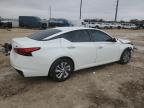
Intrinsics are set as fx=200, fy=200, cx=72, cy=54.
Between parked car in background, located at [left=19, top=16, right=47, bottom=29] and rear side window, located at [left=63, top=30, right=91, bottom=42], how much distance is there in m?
29.3

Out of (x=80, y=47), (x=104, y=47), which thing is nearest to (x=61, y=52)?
(x=80, y=47)

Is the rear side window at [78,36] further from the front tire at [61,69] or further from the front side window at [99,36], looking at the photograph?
the front tire at [61,69]

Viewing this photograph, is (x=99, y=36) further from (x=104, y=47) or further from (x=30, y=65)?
(x=30, y=65)

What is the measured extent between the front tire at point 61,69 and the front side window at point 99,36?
1322 mm

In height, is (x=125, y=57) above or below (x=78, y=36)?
below

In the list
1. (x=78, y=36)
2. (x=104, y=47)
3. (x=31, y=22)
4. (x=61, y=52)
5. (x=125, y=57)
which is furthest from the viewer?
(x=31, y=22)

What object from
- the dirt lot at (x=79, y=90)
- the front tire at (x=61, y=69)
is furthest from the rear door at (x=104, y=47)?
the front tire at (x=61, y=69)

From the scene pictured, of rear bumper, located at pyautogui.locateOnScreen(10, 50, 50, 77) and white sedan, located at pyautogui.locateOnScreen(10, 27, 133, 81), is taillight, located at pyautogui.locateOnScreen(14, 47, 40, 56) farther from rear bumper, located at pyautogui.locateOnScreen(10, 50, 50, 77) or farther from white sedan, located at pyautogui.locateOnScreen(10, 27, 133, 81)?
rear bumper, located at pyautogui.locateOnScreen(10, 50, 50, 77)

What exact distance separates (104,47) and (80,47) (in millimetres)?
1116

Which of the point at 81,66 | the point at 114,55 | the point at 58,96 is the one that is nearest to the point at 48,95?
the point at 58,96

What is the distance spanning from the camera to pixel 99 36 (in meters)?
6.79

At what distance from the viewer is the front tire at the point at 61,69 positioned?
5461mm

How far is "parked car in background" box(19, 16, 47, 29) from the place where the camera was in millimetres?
35256

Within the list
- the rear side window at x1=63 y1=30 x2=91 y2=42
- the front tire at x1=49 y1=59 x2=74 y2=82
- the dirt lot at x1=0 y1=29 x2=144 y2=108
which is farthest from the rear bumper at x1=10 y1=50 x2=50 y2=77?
the rear side window at x1=63 y1=30 x2=91 y2=42
